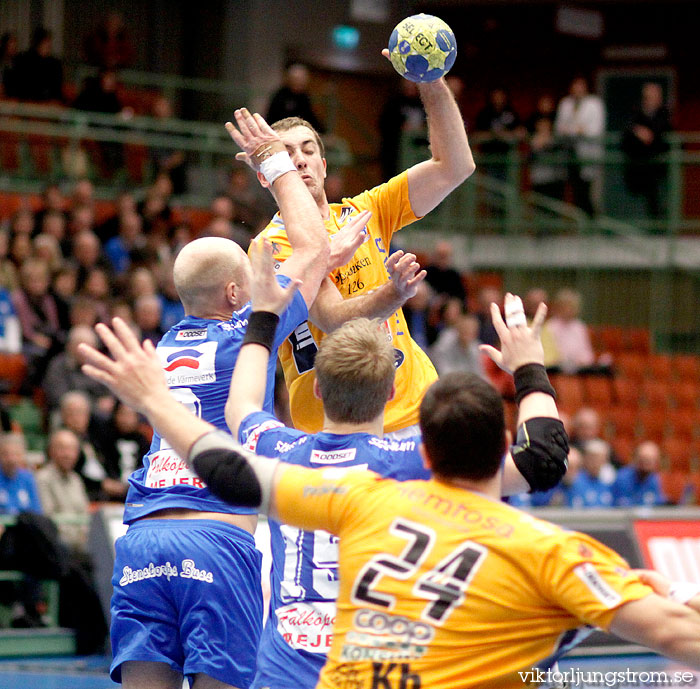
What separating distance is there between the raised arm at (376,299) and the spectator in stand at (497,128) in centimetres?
1351

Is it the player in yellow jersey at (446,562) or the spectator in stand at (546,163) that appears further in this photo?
the spectator in stand at (546,163)

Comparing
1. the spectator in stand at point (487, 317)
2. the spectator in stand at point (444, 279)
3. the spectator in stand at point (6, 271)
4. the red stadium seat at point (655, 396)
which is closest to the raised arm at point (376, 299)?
the spectator in stand at point (6, 271)

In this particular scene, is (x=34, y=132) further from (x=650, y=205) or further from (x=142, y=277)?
(x=650, y=205)

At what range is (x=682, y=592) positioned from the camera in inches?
121

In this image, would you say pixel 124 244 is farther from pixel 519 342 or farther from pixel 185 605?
pixel 519 342

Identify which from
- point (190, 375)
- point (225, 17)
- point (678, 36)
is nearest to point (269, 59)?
point (225, 17)

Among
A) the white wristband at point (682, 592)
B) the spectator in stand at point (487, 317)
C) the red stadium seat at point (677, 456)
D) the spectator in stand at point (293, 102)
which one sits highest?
the spectator in stand at point (293, 102)

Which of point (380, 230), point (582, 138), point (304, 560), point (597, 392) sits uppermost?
point (582, 138)

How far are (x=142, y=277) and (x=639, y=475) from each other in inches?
231

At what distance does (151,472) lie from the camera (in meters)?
4.53

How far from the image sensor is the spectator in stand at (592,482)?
12633 mm

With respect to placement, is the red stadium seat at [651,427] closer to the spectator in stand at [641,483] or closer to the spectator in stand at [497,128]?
the spectator in stand at [641,483]

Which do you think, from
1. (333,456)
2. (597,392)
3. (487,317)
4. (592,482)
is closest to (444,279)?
(487,317)

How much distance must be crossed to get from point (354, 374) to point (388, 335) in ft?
5.41
